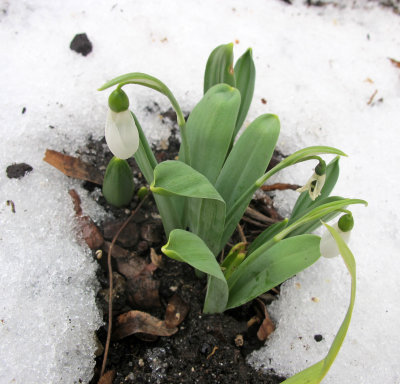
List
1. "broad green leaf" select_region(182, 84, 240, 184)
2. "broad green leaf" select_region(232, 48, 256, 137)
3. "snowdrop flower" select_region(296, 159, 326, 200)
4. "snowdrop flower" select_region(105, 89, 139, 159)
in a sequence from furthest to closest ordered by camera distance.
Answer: "broad green leaf" select_region(232, 48, 256, 137) < "broad green leaf" select_region(182, 84, 240, 184) < "snowdrop flower" select_region(296, 159, 326, 200) < "snowdrop flower" select_region(105, 89, 139, 159)

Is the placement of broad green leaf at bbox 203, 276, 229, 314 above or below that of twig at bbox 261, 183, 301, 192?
below

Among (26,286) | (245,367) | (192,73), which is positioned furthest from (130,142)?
(192,73)

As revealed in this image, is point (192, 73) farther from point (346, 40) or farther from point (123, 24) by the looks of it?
point (346, 40)

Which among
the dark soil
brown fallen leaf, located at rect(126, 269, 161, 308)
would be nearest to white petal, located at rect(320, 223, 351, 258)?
the dark soil

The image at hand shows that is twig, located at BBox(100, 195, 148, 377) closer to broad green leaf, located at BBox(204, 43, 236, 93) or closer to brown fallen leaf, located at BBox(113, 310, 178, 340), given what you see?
brown fallen leaf, located at BBox(113, 310, 178, 340)

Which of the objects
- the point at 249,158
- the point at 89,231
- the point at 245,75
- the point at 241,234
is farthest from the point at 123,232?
the point at 245,75

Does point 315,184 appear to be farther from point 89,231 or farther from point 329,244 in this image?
point 89,231

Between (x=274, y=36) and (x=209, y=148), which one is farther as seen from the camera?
(x=274, y=36)
